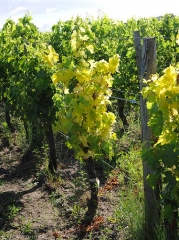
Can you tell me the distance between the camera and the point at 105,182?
492 cm

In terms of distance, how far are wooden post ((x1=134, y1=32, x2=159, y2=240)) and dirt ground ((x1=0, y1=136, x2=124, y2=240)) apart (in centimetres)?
57

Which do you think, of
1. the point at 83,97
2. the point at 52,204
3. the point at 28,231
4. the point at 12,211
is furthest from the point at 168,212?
the point at 12,211

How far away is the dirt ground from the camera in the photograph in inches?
153

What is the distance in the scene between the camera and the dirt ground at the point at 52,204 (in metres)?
3.89

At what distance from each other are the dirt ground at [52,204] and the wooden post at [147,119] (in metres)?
0.57

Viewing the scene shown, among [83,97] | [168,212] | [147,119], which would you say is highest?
[83,97]

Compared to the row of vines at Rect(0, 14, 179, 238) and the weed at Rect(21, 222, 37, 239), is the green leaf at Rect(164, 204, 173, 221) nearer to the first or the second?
the row of vines at Rect(0, 14, 179, 238)

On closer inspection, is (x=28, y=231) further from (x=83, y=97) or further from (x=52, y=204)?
(x=83, y=97)

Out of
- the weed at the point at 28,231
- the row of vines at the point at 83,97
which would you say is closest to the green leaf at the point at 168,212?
the row of vines at the point at 83,97

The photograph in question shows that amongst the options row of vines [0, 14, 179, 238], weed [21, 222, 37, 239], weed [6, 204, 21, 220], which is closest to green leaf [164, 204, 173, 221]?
row of vines [0, 14, 179, 238]

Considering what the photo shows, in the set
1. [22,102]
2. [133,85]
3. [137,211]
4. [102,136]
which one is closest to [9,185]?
[22,102]

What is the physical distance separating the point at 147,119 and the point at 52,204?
2.16 meters

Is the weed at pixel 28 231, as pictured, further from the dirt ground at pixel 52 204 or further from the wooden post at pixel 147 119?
the wooden post at pixel 147 119

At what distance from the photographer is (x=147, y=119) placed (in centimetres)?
305
